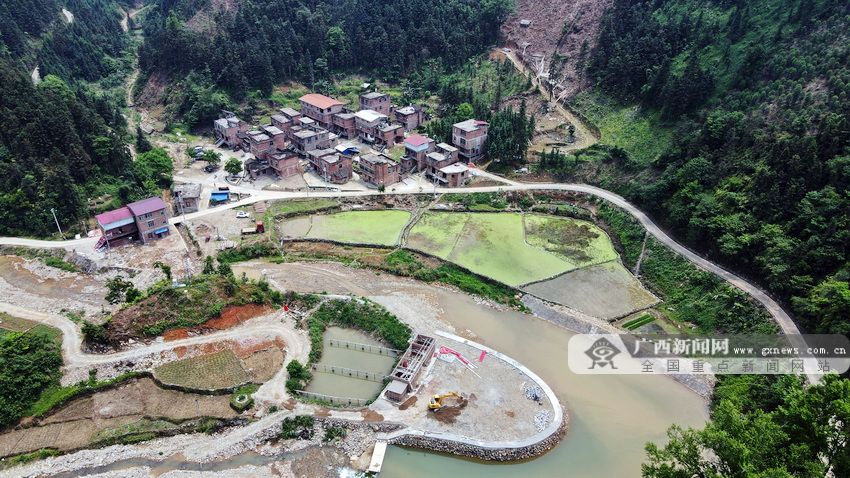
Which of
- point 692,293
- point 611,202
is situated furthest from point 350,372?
point 611,202

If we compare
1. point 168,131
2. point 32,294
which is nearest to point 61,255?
point 32,294

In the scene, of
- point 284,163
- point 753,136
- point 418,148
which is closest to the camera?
point 753,136

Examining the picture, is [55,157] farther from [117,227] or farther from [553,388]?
[553,388]

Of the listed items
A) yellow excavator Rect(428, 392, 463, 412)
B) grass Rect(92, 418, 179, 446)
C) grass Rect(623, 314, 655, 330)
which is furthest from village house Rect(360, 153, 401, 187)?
grass Rect(92, 418, 179, 446)

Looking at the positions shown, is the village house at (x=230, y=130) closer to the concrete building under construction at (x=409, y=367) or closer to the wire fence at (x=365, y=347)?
the wire fence at (x=365, y=347)

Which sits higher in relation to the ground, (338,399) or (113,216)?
(113,216)

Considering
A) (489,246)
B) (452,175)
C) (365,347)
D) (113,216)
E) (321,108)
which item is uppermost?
(321,108)
